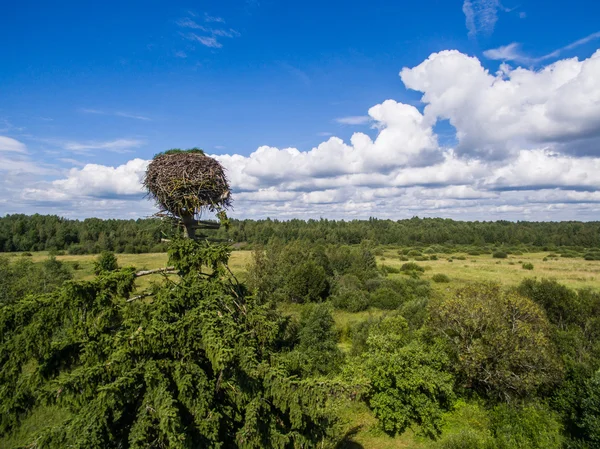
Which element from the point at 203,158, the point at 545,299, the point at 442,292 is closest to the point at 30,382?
the point at 203,158

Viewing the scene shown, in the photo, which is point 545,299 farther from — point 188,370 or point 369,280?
point 188,370

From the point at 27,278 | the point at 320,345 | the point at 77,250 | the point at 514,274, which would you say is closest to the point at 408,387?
the point at 320,345

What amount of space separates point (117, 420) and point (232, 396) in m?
1.69

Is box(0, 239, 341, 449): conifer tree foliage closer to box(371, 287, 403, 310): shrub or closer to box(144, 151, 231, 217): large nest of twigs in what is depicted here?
box(144, 151, 231, 217): large nest of twigs

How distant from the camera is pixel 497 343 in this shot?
615 inches

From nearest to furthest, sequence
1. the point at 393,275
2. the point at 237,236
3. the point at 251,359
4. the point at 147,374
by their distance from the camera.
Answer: the point at 147,374, the point at 251,359, the point at 393,275, the point at 237,236

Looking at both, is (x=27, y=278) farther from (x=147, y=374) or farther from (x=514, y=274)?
(x=514, y=274)

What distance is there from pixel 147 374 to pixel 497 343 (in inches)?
635

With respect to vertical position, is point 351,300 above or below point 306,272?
below

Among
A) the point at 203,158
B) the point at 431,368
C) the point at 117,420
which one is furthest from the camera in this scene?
the point at 431,368

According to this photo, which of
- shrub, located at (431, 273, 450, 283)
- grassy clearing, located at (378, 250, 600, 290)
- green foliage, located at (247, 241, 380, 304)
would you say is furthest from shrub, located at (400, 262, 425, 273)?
green foliage, located at (247, 241, 380, 304)

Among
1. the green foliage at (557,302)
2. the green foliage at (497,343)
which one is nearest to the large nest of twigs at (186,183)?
the green foliage at (497,343)

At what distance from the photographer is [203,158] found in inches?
283

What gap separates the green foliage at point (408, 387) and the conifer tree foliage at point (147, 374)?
10.4 m
